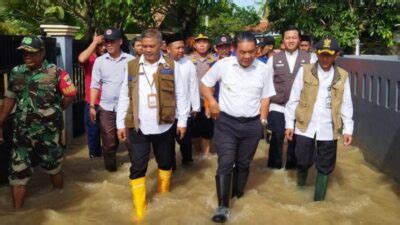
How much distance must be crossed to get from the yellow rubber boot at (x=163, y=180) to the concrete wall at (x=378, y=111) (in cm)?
269

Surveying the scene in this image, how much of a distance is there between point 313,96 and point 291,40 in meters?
1.42

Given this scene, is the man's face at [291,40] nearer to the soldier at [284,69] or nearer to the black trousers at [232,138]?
the soldier at [284,69]

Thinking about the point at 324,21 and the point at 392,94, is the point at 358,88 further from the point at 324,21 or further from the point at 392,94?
the point at 324,21

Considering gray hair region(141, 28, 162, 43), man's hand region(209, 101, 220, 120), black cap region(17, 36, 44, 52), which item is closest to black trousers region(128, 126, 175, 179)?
man's hand region(209, 101, 220, 120)

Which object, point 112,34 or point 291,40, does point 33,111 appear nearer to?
point 112,34

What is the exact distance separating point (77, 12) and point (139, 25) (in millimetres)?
1852

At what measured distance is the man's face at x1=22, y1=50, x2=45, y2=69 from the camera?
15.8 ft

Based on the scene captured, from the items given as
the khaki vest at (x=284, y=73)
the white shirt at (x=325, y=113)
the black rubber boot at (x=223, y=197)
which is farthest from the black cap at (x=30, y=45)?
the khaki vest at (x=284, y=73)

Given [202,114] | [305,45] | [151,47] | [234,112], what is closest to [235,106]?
[234,112]

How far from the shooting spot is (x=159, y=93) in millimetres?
4840

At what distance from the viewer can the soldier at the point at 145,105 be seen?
15.8ft

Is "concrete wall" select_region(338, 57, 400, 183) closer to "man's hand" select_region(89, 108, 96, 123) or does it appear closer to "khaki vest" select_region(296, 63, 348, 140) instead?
"khaki vest" select_region(296, 63, 348, 140)

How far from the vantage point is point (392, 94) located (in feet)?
21.2

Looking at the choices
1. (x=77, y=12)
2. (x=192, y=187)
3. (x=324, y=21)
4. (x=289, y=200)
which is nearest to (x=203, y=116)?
(x=192, y=187)
